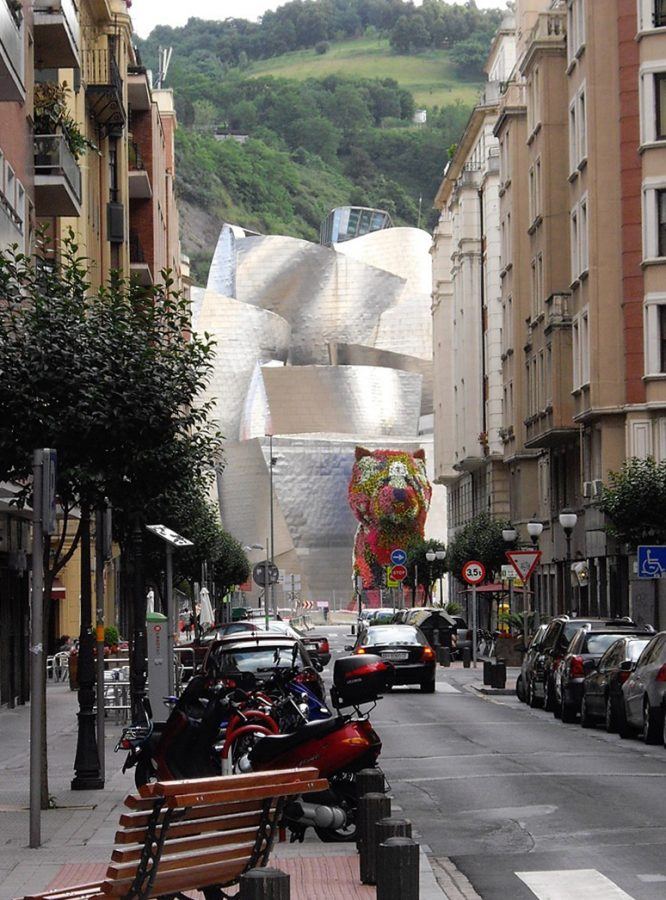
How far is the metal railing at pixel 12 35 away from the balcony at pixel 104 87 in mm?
20862

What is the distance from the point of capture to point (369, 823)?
1152 centimetres

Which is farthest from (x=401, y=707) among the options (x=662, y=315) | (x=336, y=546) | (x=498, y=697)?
(x=336, y=546)

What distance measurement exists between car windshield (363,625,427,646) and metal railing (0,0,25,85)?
1513 cm

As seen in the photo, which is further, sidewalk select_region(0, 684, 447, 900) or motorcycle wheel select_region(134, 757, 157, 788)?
motorcycle wheel select_region(134, 757, 157, 788)

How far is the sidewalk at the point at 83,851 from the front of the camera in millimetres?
11461

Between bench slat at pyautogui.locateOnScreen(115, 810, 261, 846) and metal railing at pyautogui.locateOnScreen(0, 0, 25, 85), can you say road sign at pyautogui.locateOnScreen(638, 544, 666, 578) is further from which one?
bench slat at pyautogui.locateOnScreen(115, 810, 261, 846)

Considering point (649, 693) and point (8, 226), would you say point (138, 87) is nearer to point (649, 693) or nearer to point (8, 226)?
point (8, 226)

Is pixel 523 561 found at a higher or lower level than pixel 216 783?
higher

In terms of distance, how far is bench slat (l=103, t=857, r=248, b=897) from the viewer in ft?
25.5

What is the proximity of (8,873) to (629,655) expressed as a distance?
16.1m

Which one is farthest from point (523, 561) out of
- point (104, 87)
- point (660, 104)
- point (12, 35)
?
point (12, 35)

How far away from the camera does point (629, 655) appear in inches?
1058

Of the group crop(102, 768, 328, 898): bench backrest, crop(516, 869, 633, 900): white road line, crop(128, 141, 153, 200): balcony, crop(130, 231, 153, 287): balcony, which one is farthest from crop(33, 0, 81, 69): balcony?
crop(102, 768, 328, 898): bench backrest

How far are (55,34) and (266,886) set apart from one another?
31.2 meters
